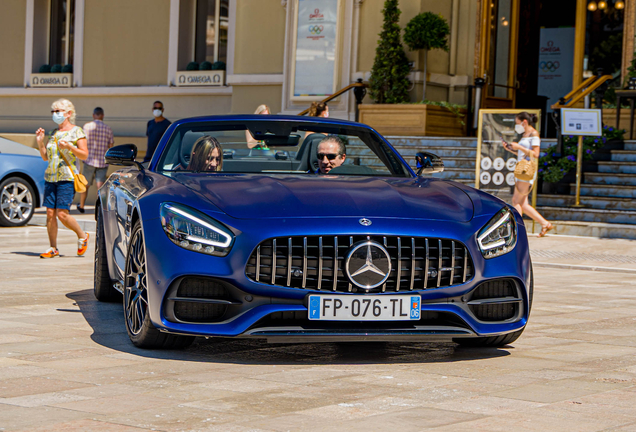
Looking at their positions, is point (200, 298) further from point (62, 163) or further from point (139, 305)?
point (62, 163)

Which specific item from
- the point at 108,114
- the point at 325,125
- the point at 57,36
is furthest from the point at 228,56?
the point at 325,125

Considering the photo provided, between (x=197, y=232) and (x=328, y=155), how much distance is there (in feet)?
5.45

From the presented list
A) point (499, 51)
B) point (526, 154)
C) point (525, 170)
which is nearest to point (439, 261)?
point (525, 170)

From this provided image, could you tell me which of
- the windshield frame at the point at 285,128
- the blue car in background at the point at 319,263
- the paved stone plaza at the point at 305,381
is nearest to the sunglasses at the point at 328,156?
the windshield frame at the point at 285,128

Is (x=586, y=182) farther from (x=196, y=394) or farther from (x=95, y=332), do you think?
(x=196, y=394)

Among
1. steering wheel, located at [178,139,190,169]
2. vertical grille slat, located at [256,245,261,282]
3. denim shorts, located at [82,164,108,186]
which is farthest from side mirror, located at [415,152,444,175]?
denim shorts, located at [82,164,108,186]

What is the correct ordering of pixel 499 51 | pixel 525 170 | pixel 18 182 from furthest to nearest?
pixel 499 51, pixel 18 182, pixel 525 170

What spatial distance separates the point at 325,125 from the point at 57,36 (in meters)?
22.1

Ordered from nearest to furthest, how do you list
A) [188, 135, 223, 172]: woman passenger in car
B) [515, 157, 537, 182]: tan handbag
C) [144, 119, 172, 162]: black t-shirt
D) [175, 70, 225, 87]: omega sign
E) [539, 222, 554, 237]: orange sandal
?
[188, 135, 223, 172]: woman passenger in car < [515, 157, 537, 182]: tan handbag < [539, 222, 554, 237]: orange sandal < [144, 119, 172, 162]: black t-shirt < [175, 70, 225, 87]: omega sign

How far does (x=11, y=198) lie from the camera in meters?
14.8

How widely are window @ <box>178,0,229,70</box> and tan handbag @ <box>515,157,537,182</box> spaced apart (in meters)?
11.8

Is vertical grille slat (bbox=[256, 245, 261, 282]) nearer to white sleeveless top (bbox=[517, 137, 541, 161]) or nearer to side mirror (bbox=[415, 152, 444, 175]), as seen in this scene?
side mirror (bbox=[415, 152, 444, 175])

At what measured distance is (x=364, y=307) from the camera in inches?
187

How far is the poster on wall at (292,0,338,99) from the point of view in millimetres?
20703
